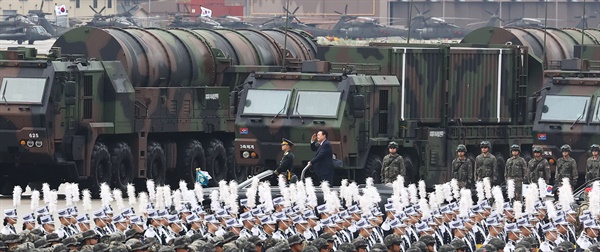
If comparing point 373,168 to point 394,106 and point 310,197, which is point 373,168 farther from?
point 310,197

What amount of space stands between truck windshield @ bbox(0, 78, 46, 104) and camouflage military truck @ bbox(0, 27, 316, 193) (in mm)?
15

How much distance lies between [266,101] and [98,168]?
9.73 ft

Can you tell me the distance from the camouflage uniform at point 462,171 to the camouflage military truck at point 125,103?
13.1 ft

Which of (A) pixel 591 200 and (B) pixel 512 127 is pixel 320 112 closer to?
(B) pixel 512 127

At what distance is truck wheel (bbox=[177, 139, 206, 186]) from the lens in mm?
31094

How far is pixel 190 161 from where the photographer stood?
31156mm

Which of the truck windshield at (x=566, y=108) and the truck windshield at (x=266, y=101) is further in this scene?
the truck windshield at (x=566, y=108)

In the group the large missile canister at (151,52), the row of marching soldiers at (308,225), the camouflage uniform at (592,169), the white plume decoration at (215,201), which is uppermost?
the large missile canister at (151,52)

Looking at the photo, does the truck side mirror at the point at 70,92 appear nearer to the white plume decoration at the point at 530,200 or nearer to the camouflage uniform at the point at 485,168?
the camouflage uniform at the point at 485,168

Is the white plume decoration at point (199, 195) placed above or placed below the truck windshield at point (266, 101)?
below

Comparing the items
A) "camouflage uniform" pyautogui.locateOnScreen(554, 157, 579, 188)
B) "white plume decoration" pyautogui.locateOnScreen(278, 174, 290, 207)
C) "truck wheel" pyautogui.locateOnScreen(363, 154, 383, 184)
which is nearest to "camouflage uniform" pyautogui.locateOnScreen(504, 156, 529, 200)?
"camouflage uniform" pyautogui.locateOnScreen(554, 157, 579, 188)

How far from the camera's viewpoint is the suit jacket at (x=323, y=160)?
81.3 feet

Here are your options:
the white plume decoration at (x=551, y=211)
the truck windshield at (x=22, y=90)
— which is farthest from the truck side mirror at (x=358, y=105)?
the white plume decoration at (x=551, y=211)

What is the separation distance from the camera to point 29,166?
95.8ft
